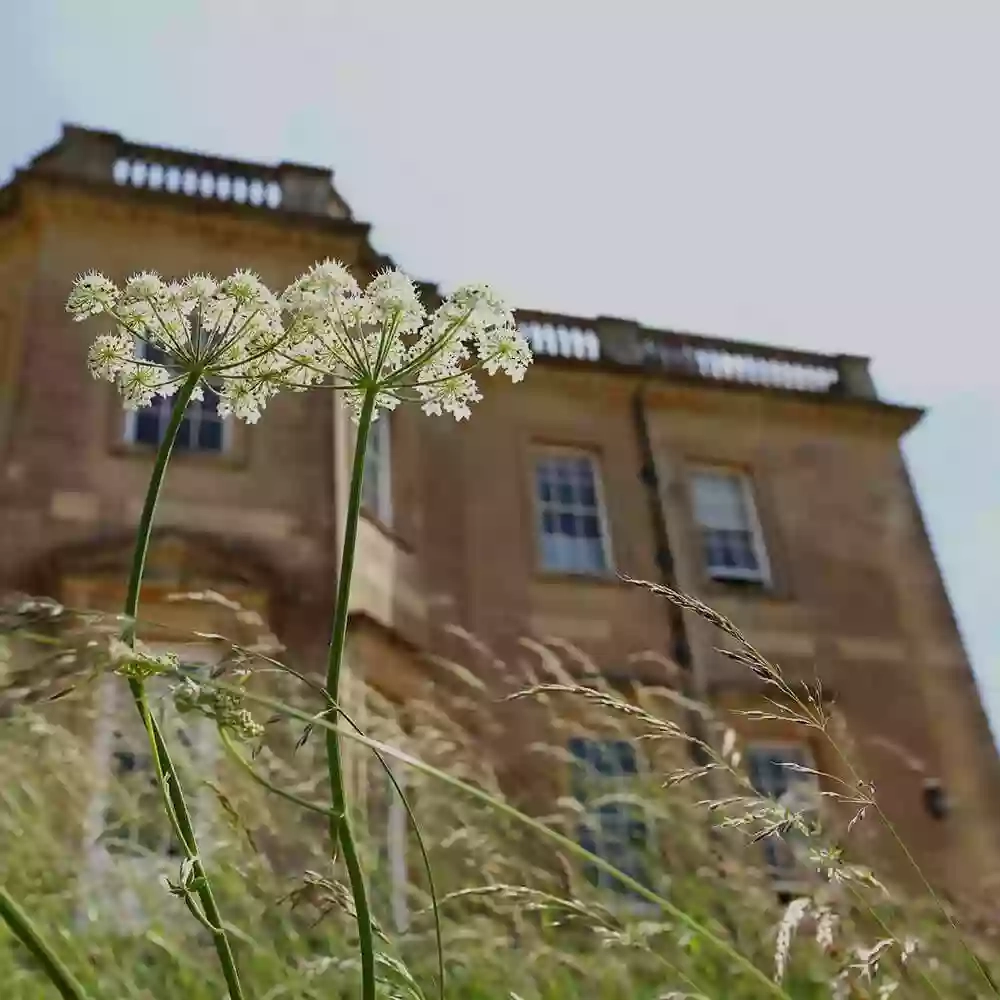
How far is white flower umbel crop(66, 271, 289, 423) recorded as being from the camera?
1423mm

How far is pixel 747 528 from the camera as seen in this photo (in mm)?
15250

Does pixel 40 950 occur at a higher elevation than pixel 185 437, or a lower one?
lower

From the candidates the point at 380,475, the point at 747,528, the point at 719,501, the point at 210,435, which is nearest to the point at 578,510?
the point at 719,501

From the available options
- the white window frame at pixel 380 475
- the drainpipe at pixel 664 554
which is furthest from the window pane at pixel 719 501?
the white window frame at pixel 380 475

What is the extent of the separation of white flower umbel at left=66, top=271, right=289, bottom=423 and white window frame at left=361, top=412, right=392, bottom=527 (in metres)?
10.6

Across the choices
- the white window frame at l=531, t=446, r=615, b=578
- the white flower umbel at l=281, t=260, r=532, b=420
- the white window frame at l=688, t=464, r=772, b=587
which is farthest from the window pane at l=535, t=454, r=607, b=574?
the white flower umbel at l=281, t=260, r=532, b=420

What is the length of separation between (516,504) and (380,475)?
1908 mm

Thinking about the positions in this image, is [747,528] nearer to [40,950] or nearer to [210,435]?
[210,435]

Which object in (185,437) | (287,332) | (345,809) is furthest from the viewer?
(185,437)

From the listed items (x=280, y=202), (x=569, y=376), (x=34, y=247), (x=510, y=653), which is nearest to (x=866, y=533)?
(x=569, y=376)

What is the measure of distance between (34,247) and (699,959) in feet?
36.4

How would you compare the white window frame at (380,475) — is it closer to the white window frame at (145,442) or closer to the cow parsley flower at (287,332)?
the white window frame at (145,442)

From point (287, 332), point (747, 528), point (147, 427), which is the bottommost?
point (287, 332)

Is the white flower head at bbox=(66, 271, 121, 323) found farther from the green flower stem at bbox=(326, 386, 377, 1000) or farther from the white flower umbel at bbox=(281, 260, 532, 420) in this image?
the green flower stem at bbox=(326, 386, 377, 1000)
